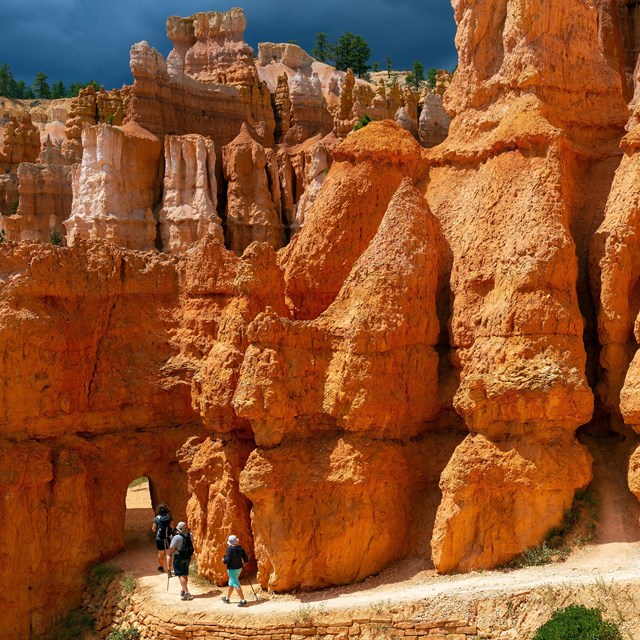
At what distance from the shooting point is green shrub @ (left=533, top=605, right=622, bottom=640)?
11.0 meters

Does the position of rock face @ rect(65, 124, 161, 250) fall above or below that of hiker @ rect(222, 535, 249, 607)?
above

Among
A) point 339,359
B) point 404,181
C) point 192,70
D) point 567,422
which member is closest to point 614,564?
point 567,422

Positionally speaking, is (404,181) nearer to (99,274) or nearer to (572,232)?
(572,232)

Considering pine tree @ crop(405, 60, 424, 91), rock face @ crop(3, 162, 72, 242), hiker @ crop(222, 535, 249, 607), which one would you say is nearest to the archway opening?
hiker @ crop(222, 535, 249, 607)

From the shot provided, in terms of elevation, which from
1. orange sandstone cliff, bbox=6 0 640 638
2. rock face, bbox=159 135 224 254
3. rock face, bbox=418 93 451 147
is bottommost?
orange sandstone cliff, bbox=6 0 640 638

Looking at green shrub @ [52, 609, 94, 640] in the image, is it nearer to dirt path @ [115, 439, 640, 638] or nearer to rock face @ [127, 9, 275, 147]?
dirt path @ [115, 439, 640, 638]

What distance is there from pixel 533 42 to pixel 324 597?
10.5 metres

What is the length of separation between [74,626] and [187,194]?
21.8 meters

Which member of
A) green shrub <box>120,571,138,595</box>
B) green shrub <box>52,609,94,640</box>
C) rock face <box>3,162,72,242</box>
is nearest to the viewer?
green shrub <box>120,571,138,595</box>

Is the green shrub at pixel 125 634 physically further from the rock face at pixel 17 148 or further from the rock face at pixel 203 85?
the rock face at pixel 17 148

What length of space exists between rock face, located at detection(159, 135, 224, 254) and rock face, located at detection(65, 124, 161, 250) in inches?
28.1

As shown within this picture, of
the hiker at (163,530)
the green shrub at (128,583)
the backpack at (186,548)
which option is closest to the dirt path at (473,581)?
the green shrub at (128,583)

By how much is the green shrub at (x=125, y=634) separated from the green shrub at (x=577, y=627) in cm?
681

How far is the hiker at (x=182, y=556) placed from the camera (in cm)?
1477
